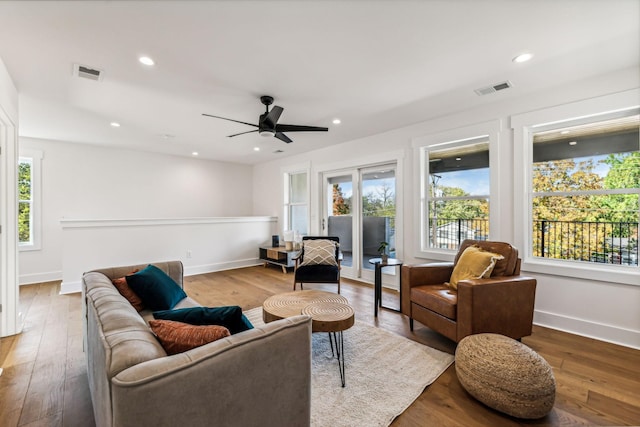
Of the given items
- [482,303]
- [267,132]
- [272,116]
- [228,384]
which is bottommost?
[482,303]

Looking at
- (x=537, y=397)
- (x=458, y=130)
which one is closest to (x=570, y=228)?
(x=458, y=130)

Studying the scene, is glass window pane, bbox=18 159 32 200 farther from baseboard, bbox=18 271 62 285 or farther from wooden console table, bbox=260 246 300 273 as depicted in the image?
wooden console table, bbox=260 246 300 273

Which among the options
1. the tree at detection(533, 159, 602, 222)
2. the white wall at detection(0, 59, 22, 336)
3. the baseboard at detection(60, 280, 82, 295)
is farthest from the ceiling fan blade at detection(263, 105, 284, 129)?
the baseboard at detection(60, 280, 82, 295)

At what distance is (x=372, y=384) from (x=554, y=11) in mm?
2774

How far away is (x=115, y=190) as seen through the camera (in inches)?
221

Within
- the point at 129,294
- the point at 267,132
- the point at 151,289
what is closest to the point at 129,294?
the point at 129,294

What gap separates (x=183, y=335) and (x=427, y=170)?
3.79m

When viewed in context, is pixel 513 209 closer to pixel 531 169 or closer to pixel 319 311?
pixel 531 169

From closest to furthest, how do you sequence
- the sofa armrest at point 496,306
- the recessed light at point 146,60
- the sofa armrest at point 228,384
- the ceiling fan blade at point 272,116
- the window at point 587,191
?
1. the sofa armrest at point 228,384
2. the sofa armrest at point 496,306
3. the recessed light at point 146,60
4. the window at point 587,191
5. the ceiling fan blade at point 272,116

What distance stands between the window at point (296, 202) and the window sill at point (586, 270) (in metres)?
3.95

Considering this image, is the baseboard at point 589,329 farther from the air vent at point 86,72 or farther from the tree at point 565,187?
the air vent at point 86,72

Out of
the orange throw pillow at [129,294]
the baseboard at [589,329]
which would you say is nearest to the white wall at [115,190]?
the orange throw pillow at [129,294]

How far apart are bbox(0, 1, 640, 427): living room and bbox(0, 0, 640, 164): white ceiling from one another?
0.03 metres

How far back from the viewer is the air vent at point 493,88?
283 cm
